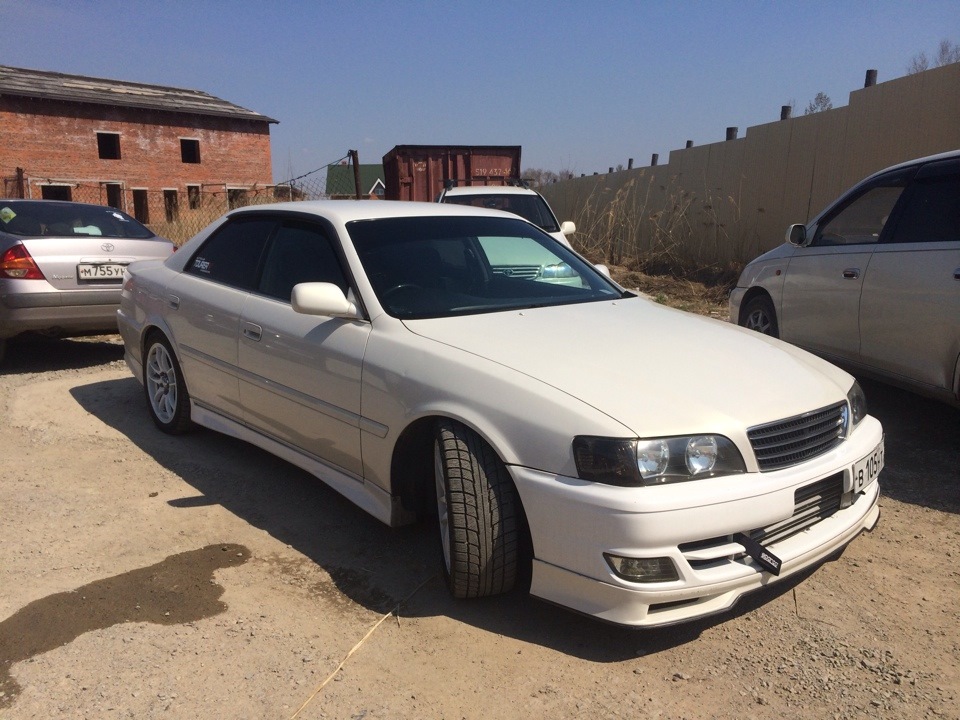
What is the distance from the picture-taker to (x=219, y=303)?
427 centimetres

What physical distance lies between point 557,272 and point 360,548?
5.77 ft

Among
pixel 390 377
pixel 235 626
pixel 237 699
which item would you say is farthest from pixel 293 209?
pixel 237 699

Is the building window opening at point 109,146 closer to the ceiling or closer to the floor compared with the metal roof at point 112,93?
closer to the floor

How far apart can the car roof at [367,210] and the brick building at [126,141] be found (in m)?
29.2

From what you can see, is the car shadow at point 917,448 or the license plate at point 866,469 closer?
the license plate at point 866,469

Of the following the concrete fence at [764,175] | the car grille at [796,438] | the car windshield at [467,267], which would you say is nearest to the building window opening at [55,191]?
the concrete fence at [764,175]

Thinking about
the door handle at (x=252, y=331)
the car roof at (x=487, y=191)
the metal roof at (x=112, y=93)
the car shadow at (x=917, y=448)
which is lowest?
the car shadow at (x=917, y=448)

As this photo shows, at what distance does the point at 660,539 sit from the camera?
2.40 metres

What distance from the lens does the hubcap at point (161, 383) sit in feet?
16.0

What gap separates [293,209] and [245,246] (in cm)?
41

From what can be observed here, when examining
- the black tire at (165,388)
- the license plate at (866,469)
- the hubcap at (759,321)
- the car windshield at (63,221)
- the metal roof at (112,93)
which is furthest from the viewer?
the metal roof at (112,93)

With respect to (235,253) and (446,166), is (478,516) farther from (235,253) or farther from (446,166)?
(446,166)

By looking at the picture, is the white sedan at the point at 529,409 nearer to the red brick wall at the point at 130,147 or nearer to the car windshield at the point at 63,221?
the car windshield at the point at 63,221

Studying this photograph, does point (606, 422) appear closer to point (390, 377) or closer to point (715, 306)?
point (390, 377)
